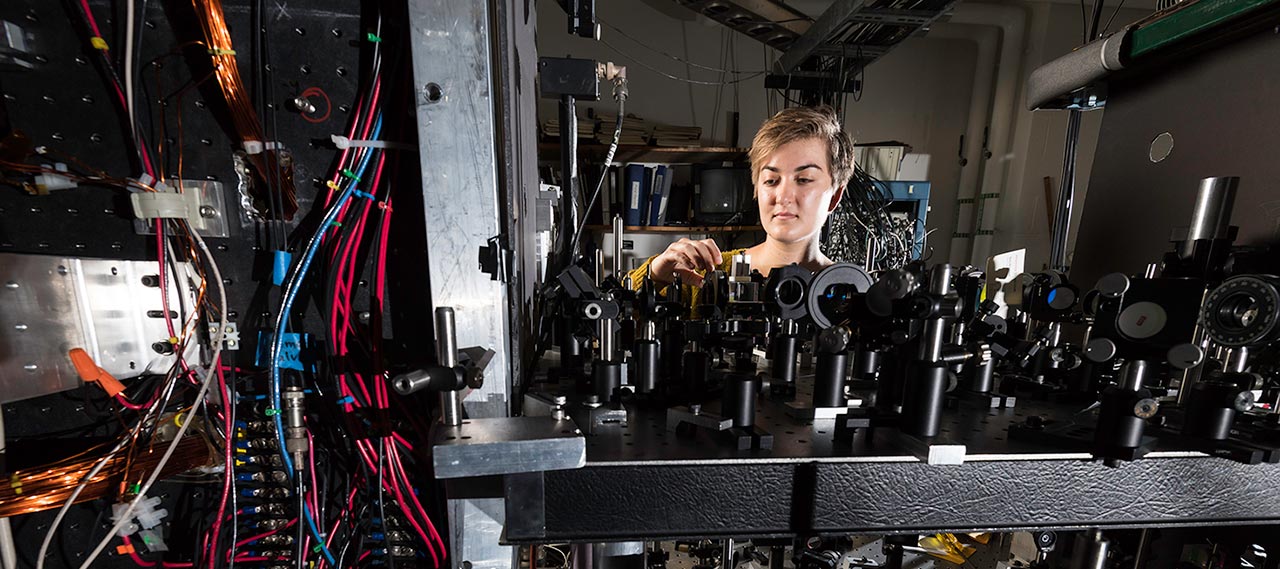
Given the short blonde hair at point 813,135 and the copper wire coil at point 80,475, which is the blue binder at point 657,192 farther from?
the copper wire coil at point 80,475

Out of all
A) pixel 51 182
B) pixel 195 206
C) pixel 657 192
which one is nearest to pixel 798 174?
pixel 657 192

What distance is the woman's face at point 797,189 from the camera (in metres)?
1.52

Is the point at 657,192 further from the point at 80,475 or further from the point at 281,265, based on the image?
the point at 80,475

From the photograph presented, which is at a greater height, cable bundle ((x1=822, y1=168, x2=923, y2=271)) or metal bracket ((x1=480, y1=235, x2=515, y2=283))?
cable bundle ((x1=822, y1=168, x2=923, y2=271))

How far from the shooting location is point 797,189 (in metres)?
1.54

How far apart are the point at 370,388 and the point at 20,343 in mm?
509

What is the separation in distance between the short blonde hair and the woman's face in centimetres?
2

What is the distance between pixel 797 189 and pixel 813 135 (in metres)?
0.20

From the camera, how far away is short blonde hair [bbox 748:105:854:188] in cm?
151

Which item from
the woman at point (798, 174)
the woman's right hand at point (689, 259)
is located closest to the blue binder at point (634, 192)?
the woman at point (798, 174)

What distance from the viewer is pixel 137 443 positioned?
69 cm

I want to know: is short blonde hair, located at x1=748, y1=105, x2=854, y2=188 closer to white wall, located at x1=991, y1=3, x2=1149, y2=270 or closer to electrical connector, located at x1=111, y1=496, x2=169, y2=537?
electrical connector, located at x1=111, y1=496, x2=169, y2=537

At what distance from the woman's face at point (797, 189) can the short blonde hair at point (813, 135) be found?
2 centimetres

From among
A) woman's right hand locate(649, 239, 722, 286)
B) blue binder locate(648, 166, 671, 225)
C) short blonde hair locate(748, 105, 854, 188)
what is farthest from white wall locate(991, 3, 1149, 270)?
woman's right hand locate(649, 239, 722, 286)
